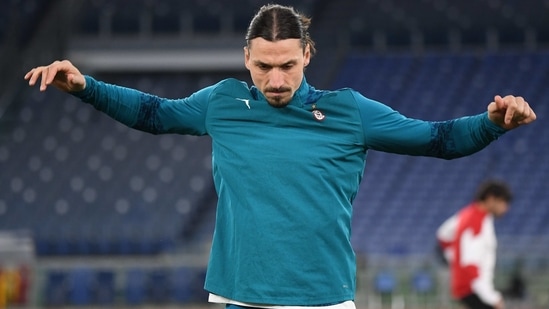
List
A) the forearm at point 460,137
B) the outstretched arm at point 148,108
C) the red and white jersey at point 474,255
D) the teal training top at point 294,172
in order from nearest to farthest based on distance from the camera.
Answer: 1. the teal training top at point 294,172
2. the forearm at point 460,137
3. the outstretched arm at point 148,108
4. the red and white jersey at point 474,255

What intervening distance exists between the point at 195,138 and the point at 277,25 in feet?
66.0

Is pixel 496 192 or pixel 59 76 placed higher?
pixel 496 192

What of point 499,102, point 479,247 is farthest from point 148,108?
point 479,247

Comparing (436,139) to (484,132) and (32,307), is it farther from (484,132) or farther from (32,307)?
(32,307)

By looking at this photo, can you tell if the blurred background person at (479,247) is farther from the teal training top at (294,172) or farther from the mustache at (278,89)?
the mustache at (278,89)

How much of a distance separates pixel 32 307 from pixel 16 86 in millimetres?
8486

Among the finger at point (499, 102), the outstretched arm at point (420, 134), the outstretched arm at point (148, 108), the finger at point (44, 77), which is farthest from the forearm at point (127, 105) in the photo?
the finger at point (499, 102)

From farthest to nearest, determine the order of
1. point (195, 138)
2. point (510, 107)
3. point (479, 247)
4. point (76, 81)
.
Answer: point (195, 138) < point (479, 247) < point (76, 81) < point (510, 107)

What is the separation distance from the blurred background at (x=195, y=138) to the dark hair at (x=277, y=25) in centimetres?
1387

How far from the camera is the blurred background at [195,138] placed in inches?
855

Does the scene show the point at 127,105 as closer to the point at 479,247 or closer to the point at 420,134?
the point at 420,134

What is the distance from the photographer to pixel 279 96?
4.40 meters

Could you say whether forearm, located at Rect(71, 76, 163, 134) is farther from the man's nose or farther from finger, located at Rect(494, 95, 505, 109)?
finger, located at Rect(494, 95, 505, 109)

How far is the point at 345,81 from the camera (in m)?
24.6
